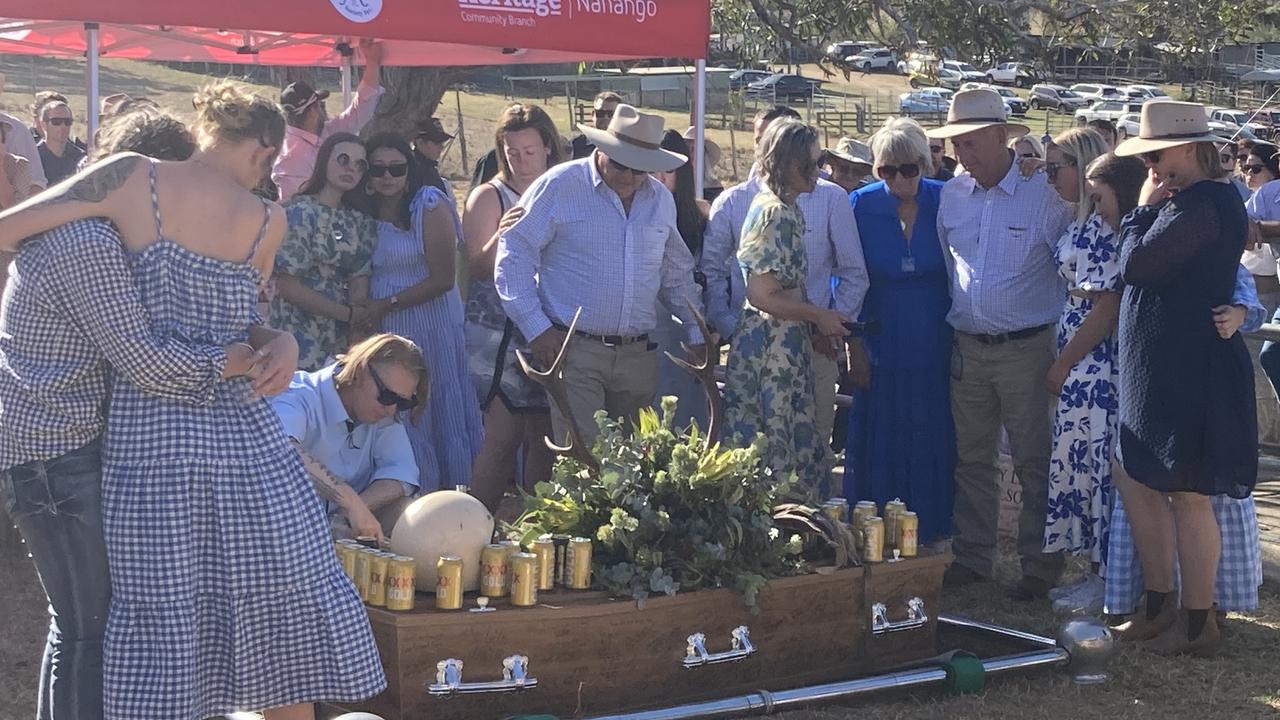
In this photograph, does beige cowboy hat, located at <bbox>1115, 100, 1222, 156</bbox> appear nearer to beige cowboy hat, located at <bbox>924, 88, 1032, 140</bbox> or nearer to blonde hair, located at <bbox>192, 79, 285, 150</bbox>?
beige cowboy hat, located at <bbox>924, 88, 1032, 140</bbox>

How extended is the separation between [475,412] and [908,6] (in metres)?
7.00

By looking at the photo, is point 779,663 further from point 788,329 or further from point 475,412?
point 475,412

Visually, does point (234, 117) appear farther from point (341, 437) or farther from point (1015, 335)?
point (1015, 335)

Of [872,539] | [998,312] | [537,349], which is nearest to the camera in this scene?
[872,539]

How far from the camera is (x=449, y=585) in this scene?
432 cm

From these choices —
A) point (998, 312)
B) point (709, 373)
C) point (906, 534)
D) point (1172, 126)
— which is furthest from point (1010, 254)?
point (906, 534)

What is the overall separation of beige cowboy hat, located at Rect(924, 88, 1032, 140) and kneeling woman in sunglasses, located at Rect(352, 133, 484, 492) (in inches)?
86.6

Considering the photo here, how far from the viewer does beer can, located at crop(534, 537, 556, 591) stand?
14.9ft

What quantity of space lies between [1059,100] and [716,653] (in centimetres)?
4281

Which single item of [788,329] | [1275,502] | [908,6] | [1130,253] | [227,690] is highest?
[908,6]

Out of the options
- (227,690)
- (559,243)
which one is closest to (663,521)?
(227,690)

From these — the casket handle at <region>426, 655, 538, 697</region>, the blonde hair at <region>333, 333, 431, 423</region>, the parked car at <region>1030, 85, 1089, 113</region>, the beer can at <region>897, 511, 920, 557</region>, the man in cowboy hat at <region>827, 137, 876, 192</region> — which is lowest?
the casket handle at <region>426, 655, 538, 697</region>

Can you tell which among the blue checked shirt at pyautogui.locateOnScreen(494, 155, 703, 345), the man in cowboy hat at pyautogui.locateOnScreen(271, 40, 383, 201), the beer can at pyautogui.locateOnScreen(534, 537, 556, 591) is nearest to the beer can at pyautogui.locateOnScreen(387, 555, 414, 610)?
the beer can at pyautogui.locateOnScreen(534, 537, 556, 591)

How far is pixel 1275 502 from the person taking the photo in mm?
7863
